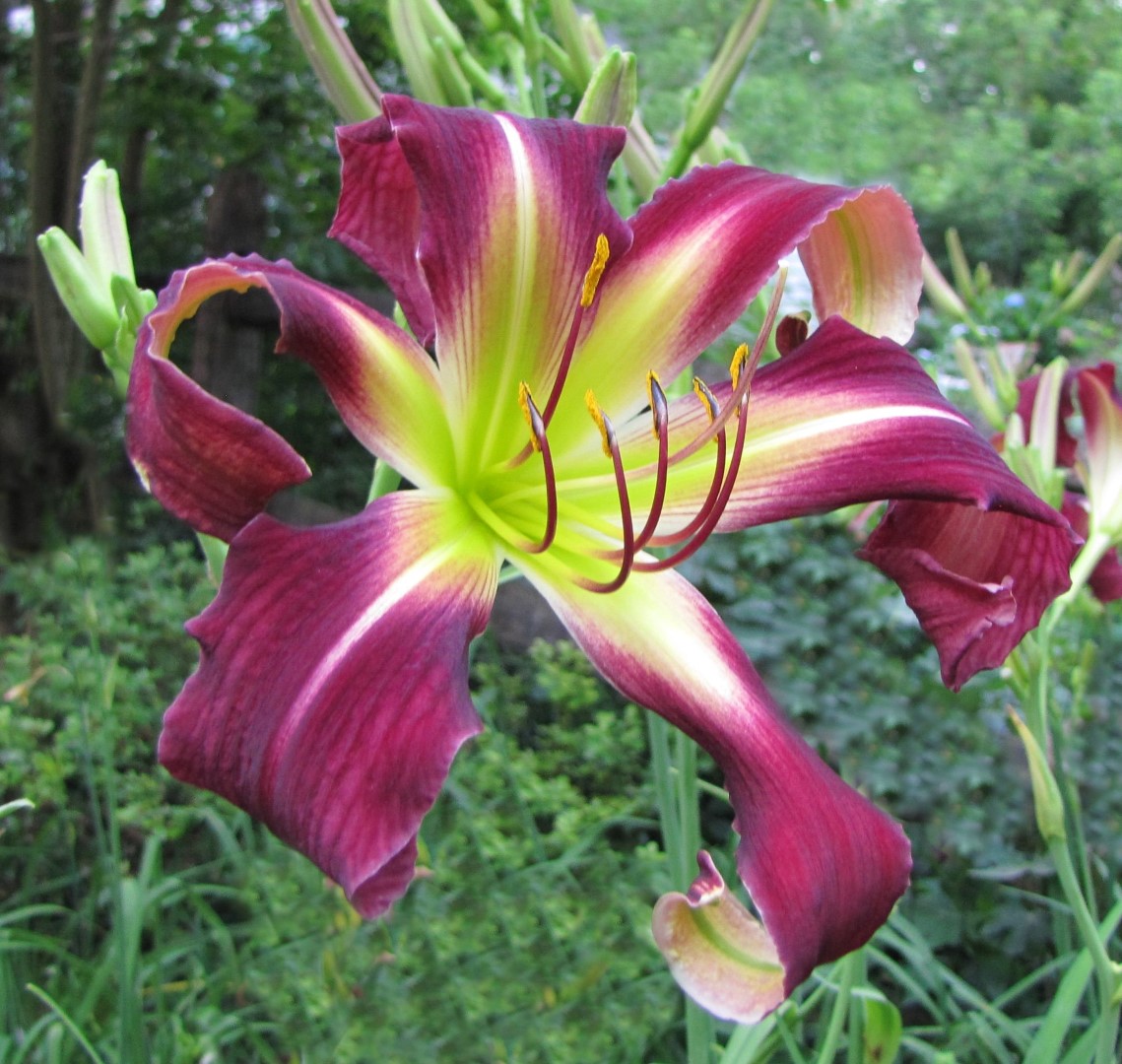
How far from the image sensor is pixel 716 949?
1.79 feet

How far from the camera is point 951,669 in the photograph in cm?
60

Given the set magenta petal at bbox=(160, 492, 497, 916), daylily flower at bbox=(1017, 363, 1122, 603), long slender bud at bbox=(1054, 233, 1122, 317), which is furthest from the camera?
long slender bud at bbox=(1054, 233, 1122, 317)

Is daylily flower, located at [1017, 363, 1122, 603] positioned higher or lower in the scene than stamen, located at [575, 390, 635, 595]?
lower

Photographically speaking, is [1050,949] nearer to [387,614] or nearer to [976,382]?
[976,382]

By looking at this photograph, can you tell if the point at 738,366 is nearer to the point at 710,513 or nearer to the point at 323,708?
the point at 710,513

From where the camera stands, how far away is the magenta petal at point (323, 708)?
46 centimetres

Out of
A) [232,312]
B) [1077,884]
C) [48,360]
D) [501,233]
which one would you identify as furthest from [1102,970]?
[232,312]

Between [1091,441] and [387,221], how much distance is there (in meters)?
0.74

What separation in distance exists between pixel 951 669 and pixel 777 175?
11.8 inches

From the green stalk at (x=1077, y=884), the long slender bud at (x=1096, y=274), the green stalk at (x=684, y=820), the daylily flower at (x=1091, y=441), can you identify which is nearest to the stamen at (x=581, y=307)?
the green stalk at (x=684, y=820)

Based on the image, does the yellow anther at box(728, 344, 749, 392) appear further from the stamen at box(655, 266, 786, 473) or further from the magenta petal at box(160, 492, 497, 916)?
the magenta petal at box(160, 492, 497, 916)

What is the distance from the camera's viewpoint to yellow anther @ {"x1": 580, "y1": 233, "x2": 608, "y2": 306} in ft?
1.92

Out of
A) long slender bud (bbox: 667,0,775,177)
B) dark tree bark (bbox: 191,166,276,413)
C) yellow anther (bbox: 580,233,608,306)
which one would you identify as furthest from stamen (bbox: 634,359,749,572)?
dark tree bark (bbox: 191,166,276,413)

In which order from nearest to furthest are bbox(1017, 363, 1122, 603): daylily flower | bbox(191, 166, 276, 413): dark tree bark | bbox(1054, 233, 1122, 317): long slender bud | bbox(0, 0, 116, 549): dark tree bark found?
bbox(1017, 363, 1122, 603): daylily flower, bbox(1054, 233, 1122, 317): long slender bud, bbox(0, 0, 116, 549): dark tree bark, bbox(191, 166, 276, 413): dark tree bark
